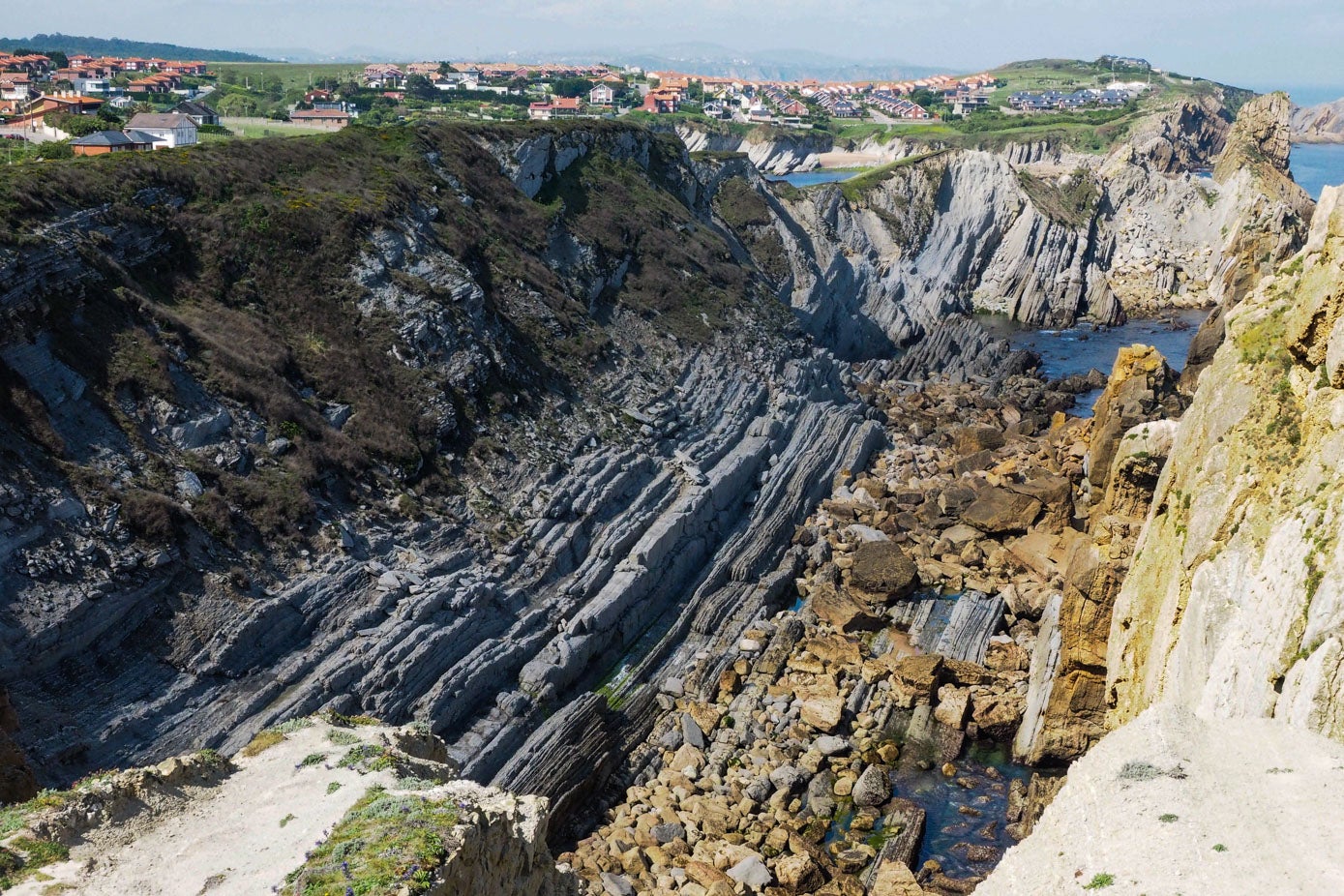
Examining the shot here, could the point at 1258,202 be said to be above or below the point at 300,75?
below

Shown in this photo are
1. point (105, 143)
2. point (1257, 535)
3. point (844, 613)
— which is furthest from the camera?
point (105, 143)

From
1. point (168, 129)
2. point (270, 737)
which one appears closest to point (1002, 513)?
point (270, 737)

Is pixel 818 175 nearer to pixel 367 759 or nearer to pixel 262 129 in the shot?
pixel 262 129

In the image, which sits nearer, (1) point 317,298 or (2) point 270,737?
(2) point 270,737

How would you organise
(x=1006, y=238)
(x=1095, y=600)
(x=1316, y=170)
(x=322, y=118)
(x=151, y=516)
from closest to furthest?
(x=151, y=516) → (x=1095, y=600) → (x=322, y=118) → (x=1006, y=238) → (x=1316, y=170)

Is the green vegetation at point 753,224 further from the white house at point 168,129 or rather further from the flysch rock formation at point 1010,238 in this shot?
the white house at point 168,129

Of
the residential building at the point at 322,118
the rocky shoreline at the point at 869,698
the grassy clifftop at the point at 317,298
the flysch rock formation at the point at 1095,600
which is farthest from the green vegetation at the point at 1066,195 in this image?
the residential building at the point at 322,118
